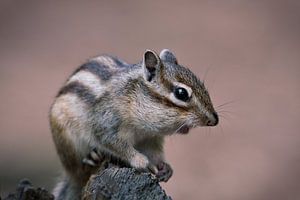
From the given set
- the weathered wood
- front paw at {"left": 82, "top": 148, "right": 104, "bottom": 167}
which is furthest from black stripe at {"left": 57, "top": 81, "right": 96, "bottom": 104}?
the weathered wood

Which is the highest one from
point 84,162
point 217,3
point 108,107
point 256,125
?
point 108,107

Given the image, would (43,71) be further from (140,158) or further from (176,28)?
(140,158)

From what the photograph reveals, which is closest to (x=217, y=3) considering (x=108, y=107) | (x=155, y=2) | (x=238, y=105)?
(x=155, y=2)

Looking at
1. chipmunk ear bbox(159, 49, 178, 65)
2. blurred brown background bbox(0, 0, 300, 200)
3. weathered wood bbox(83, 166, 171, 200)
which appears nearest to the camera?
weathered wood bbox(83, 166, 171, 200)

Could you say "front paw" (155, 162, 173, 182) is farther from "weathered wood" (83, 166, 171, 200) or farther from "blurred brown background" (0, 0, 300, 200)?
"blurred brown background" (0, 0, 300, 200)

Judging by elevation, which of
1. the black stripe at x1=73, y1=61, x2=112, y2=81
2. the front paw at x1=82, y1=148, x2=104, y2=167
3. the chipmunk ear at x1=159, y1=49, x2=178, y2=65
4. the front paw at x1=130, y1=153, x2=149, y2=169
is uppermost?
the chipmunk ear at x1=159, y1=49, x2=178, y2=65

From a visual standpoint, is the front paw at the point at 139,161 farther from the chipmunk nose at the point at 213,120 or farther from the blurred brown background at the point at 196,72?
the blurred brown background at the point at 196,72

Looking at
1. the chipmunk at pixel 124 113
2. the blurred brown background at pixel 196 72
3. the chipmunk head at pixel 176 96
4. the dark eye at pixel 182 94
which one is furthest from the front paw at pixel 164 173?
the blurred brown background at pixel 196 72

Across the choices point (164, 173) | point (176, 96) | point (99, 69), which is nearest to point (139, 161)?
point (164, 173)
